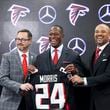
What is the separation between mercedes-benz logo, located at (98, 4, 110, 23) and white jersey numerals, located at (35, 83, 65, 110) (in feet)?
3.23

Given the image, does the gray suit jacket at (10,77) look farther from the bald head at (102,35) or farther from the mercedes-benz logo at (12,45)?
the bald head at (102,35)

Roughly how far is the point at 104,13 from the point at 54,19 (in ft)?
1.77

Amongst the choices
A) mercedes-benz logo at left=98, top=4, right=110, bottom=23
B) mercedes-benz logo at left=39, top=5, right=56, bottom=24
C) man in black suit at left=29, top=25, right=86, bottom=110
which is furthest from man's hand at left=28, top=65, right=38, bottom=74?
mercedes-benz logo at left=98, top=4, right=110, bottom=23

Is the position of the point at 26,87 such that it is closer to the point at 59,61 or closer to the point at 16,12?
the point at 59,61

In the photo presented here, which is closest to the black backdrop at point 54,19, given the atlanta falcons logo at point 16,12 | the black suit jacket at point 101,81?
the atlanta falcons logo at point 16,12

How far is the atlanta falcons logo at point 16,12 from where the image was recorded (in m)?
3.46

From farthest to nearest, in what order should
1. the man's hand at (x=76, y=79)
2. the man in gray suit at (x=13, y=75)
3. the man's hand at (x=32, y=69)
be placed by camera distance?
the man in gray suit at (x=13, y=75)
the man's hand at (x=32, y=69)
the man's hand at (x=76, y=79)

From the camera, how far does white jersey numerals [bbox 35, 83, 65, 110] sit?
2.71m

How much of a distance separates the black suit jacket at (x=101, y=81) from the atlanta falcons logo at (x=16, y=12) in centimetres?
114

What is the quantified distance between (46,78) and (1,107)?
1.76 feet

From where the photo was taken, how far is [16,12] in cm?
347

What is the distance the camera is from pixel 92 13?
335cm

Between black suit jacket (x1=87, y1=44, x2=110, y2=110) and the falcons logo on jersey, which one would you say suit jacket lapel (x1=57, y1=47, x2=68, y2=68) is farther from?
the falcons logo on jersey

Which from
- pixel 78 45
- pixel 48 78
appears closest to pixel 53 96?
pixel 48 78
